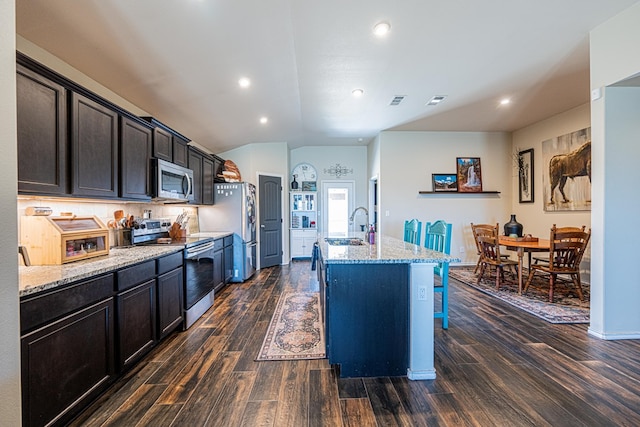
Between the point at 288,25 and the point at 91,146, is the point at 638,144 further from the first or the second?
the point at 91,146

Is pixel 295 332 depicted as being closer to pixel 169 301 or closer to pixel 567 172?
pixel 169 301

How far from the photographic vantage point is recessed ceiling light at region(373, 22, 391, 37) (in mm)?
2650

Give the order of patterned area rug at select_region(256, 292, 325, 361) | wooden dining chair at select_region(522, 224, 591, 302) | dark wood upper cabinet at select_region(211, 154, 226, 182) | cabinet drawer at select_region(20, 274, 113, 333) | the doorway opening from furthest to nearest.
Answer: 1. the doorway opening
2. dark wood upper cabinet at select_region(211, 154, 226, 182)
3. wooden dining chair at select_region(522, 224, 591, 302)
4. patterned area rug at select_region(256, 292, 325, 361)
5. cabinet drawer at select_region(20, 274, 113, 333)

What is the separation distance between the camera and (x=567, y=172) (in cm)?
480

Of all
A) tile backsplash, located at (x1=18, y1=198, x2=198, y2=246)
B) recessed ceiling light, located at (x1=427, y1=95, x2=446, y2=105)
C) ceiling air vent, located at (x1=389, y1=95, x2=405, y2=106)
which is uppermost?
recessed ceiling light, located at (x1=427, y1=95, x2=446, y2=105)

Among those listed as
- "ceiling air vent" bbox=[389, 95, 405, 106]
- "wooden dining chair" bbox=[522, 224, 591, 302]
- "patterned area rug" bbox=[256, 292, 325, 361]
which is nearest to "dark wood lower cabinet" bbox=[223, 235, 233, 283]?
"patterned area rug" bbox=[256, 292, 325, 361]

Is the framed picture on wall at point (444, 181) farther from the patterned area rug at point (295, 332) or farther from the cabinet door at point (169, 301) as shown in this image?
the cabinet door at point (169, 301)

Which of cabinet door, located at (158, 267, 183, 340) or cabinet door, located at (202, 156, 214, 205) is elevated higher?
cabinet door, located at (202, 156, 214, 205)

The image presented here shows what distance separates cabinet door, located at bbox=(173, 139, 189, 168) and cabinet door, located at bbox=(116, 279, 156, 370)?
174 centimetres

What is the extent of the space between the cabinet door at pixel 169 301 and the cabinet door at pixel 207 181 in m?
1.91

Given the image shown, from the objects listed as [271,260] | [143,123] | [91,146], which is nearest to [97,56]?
[143,123]

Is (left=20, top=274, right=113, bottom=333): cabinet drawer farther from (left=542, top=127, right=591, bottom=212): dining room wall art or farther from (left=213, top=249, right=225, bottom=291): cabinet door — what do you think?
(left=542, top=127, right=591, bottom=212): dining room wall art

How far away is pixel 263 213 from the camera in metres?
6.02

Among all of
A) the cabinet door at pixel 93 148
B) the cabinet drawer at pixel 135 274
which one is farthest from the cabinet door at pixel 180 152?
the cabinet drawer at pixel 135 274
